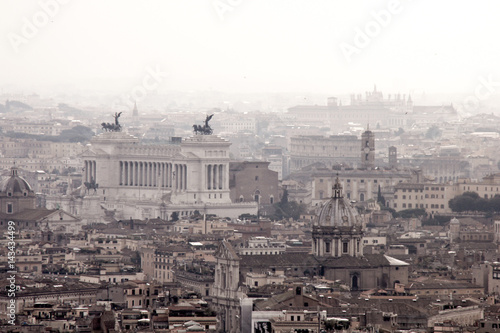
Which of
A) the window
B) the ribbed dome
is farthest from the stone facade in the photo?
the window

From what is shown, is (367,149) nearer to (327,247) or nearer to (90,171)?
(90,171)

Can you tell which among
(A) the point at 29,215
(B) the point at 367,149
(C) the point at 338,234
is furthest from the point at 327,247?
(B) the point at 367,149

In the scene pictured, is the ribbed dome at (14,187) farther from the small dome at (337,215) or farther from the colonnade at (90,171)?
the small dome at (337,215)

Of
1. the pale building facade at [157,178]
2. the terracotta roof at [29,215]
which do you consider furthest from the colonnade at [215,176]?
the terracotta roof at [29,215]

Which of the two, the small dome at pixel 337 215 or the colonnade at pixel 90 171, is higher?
the colonnade at pixel 90 171

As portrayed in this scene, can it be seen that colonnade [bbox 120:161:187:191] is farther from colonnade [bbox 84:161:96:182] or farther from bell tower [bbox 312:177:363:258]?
bell tower [bbox 312:177:363:258]
